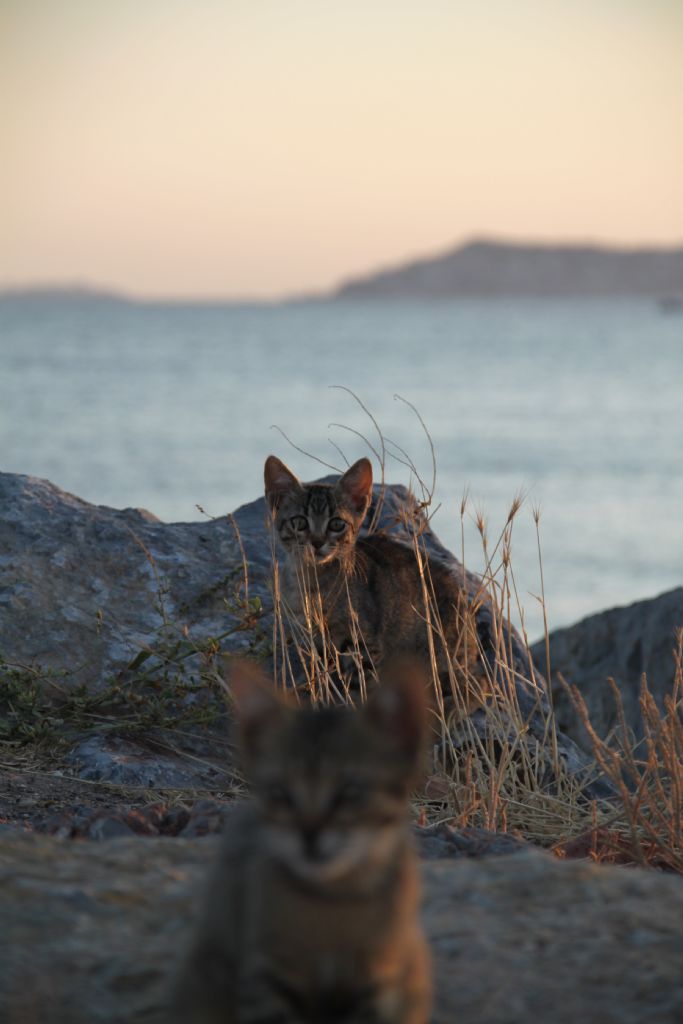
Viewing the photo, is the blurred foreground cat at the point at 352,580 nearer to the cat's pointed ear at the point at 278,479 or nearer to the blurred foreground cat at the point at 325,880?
the cat's pointed ear at the point at 278,479

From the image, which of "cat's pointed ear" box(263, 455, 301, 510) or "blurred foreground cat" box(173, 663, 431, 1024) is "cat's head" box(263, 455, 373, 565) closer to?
"cat's pointed ear" box(263, 455, 301, 510)

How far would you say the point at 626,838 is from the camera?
552cm

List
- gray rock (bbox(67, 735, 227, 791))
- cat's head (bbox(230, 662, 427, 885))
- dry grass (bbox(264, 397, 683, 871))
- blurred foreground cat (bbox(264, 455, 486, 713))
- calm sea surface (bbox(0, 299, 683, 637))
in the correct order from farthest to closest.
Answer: calm sea surface (bbox(0, 299, 683, 637))
blurred foreground cat (bbox(264, 455, 486, 713))
gray rock (bbox(67, 735, 227, 791))
dry grass (bbox(264, 397, 683, 871))
cat's head (bbox(230, 662, 427, 885))

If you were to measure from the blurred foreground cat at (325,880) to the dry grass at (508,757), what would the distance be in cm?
208

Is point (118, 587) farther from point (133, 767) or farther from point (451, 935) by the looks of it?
point (451, 935)

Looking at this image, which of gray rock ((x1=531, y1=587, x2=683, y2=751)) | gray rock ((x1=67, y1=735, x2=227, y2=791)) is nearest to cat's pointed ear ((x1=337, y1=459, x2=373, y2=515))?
gray rock ((x1=67, y1=735, x2=227, y2=791))

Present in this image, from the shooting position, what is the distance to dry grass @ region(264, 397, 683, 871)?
16.8 ft

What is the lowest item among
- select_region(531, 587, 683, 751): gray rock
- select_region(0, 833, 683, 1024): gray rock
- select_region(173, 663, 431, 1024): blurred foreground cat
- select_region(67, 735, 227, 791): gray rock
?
select_region(531, 587, 683, 751): gray rock

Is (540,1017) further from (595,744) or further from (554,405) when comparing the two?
(554,405)

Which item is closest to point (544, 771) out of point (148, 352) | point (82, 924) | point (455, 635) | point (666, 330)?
point (455, 635)

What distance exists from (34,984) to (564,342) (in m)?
72.7

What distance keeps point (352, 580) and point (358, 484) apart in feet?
1.67

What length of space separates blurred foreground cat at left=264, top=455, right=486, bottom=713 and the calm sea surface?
26.6 inches

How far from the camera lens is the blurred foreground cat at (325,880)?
2.44 meters
